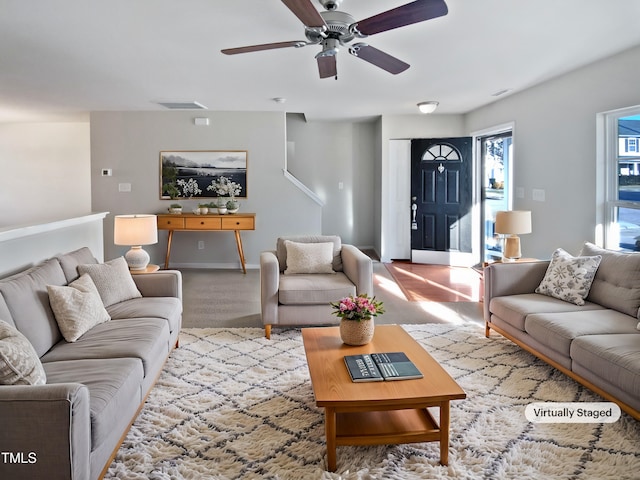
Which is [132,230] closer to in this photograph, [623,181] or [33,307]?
[33,307]

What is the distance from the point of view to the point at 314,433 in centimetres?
251

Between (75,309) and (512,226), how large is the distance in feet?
12.1

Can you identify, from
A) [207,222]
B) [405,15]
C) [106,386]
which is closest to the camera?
[106,386]

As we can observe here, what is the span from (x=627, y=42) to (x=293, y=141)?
5.85m

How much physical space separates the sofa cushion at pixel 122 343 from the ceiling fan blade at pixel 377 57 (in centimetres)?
212

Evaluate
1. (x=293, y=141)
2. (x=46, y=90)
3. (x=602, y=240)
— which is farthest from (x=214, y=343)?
(x=293, y=141)

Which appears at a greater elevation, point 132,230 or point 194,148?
point 194,148

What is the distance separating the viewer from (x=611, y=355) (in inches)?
101

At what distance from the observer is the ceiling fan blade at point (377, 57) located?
3.22 metres

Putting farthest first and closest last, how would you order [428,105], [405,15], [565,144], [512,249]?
[428,105] < [565,144] < [512,249] < [405,15]

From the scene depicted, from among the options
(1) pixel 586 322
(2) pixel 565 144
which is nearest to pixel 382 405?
(1) pixel 586 322

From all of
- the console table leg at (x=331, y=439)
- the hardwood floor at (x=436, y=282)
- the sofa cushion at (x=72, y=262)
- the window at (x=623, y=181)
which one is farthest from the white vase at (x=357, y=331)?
the window at (x=623, y=181)

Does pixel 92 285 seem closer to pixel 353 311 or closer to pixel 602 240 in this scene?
pixel 353 311

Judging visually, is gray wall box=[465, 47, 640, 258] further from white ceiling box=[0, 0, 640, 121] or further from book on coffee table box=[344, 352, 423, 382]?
book on coffee table box=[344, 352, 423, 382]
